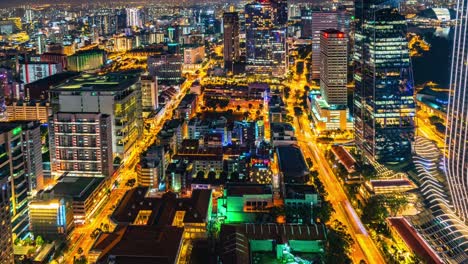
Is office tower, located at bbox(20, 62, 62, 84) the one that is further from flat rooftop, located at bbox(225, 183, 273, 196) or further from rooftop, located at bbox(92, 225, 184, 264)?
rooftop, located at bbox(92, 225, 184, 264)

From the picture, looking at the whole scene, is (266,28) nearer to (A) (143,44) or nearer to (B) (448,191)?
(A) (143,44)

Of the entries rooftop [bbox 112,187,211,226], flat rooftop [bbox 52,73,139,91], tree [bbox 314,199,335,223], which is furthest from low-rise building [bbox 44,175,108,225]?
tree [bbox 314,199,335,223]

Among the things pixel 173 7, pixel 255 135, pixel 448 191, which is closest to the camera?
pixel 448 191

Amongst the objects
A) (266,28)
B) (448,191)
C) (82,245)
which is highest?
(266,28)

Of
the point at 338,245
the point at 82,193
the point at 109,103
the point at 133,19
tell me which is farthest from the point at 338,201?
the point at 133,19

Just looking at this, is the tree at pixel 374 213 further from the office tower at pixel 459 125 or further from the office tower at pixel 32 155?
the office tower at pixel 32 155

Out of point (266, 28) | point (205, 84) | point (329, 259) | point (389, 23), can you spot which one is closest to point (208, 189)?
point (329, 259)
